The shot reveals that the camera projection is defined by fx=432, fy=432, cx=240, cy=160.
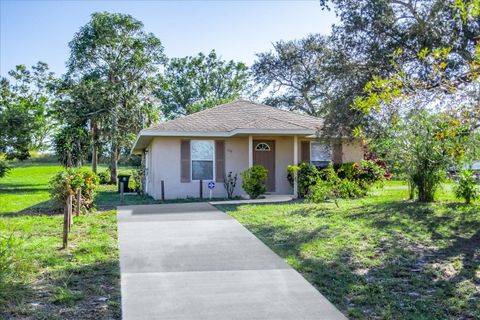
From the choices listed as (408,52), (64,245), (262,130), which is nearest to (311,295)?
(64,245)

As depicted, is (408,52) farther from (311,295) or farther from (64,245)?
(64,245)

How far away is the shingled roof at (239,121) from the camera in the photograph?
1531cm

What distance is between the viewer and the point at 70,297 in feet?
15.3

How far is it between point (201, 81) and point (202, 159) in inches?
1012

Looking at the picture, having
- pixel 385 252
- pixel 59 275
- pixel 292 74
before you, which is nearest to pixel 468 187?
pixel 385 252

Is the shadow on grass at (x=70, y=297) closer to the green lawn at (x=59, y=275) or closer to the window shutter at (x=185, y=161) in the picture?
the green lawn at (x=59, y=275)

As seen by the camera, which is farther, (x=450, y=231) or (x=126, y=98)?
(x=126, y=98)

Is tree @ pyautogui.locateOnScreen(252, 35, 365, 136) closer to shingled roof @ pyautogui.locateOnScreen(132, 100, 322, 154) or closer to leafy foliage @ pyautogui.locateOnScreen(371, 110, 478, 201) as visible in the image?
shingled roof @ pyautogui.locateOnScreen(132, 100, 322, 154)

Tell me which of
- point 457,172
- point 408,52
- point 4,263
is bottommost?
point 4,263

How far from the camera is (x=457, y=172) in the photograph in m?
11.7

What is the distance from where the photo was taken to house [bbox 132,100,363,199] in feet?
50.0

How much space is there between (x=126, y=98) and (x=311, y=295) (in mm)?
26754

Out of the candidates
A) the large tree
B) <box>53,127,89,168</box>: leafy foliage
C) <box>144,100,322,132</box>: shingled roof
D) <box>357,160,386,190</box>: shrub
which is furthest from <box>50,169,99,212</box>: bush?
<box>53,127,89,168</box>: leafy foliage

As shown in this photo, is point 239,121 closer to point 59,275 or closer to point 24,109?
point 59,275
